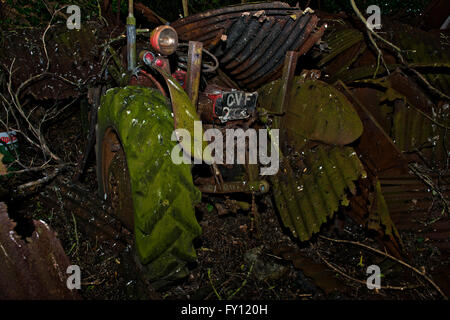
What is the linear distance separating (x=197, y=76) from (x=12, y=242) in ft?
4.77

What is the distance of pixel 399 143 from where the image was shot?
2.92 m

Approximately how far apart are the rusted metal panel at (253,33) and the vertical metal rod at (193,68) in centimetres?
38

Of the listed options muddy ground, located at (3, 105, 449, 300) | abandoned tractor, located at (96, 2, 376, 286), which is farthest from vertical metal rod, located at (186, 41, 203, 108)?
muddy ground, located at (3, 105, 449, 300)

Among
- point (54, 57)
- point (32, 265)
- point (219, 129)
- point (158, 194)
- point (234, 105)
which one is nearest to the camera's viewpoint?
point (158, 194)

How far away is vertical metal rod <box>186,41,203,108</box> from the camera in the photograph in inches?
77.0

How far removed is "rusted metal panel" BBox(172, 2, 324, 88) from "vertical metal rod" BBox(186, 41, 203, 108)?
Result: 0.38 metres

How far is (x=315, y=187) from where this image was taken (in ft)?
7.98

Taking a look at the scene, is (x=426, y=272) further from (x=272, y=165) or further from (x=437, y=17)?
(x=437, y=17)

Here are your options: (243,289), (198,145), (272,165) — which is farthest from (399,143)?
(198,145)

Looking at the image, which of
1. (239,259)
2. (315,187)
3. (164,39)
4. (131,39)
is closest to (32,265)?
(239,259)

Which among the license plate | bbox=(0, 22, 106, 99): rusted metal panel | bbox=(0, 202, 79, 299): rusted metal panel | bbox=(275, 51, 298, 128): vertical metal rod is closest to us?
bbox=(0, 202, 79, 299): rusted metal panel

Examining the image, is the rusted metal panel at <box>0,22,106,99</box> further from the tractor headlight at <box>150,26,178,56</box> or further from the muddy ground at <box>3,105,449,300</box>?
the tractor headlight at <box>150,26,178,56</box>

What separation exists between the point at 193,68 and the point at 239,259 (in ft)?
4.92

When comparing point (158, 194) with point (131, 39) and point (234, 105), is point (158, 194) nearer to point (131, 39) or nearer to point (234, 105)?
point (234, 105)
